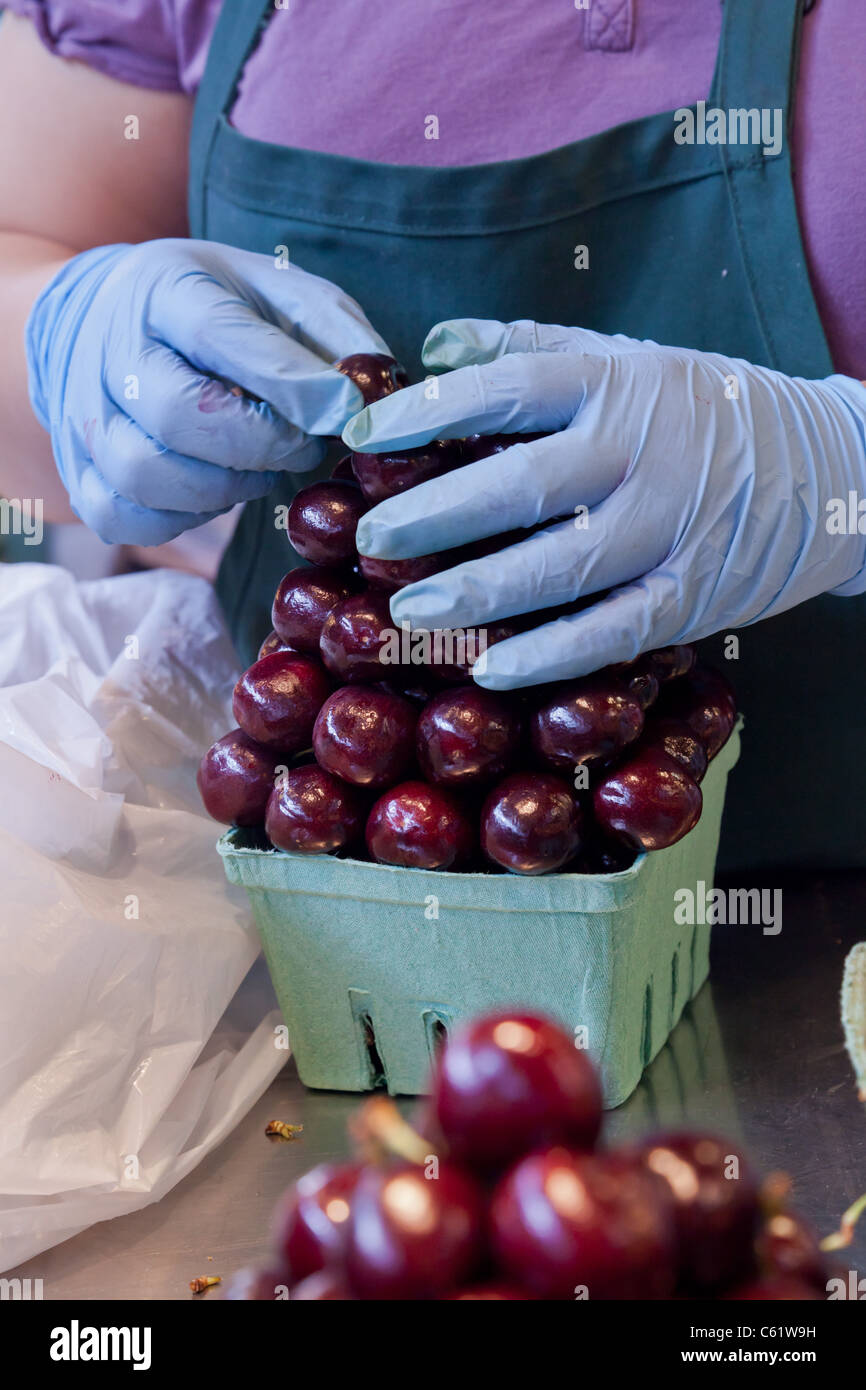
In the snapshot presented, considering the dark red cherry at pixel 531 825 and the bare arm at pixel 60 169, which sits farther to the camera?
the bare arm at pixel 60 169

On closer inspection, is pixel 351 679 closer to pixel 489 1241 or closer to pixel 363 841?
pixel 363 841

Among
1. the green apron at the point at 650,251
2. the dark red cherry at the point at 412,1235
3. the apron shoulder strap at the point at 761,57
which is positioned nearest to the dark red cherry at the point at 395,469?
the green apron at the point at 650,251

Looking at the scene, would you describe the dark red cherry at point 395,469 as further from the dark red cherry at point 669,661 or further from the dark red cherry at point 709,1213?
the dark red cherry at point 709,1213

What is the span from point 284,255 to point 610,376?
0.46 meters

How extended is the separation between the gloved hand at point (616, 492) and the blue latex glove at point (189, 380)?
12 cm

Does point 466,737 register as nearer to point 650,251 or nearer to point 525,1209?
point 525,1209

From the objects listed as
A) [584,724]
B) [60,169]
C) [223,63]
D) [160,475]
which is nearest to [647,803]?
[584,724]

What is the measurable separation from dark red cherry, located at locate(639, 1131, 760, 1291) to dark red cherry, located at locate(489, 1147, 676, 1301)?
13mm

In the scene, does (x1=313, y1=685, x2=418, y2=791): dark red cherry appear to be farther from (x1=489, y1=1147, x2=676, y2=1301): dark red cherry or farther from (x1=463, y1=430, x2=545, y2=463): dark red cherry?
(x1=489, y1=1147, x2=676, y2=1301): dark red cherry

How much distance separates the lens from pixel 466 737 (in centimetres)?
79

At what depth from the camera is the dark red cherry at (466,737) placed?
793mm

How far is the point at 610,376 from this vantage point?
34.9 inches

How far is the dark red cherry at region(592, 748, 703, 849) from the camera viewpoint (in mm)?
785
